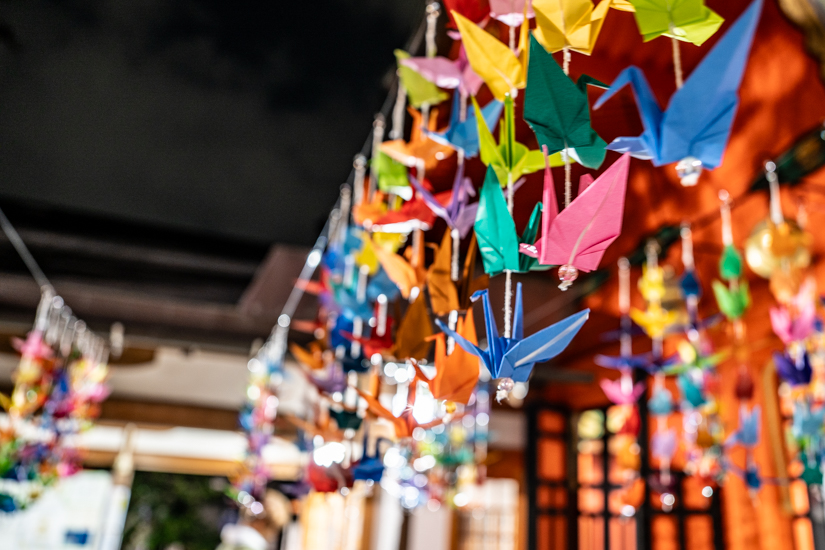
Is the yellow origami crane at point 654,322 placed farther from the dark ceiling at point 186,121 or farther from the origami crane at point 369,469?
the origami crane at point 369,469

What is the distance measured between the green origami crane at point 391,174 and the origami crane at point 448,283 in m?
0.32

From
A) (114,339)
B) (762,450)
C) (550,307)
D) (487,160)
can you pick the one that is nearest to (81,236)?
(114,339)

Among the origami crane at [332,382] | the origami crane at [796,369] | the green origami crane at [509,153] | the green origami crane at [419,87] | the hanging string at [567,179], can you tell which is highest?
the green origami crane at [419,87]

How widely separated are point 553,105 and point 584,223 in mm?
101

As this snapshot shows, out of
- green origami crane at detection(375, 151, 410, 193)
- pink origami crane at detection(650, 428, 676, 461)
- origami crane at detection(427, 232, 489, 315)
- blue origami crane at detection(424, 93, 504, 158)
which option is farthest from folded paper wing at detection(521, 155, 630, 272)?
pink origami crane at detection(650, 428, 676, 461)

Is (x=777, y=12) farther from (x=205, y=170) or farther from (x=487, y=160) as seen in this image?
(x=205, y=170)

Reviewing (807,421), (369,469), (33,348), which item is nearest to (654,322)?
(807,421)

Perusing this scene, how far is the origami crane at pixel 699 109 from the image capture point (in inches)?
18.7

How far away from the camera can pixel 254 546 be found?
2.08 meters

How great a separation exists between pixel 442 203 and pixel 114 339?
4446 millimetres

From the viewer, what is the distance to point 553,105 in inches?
19.0

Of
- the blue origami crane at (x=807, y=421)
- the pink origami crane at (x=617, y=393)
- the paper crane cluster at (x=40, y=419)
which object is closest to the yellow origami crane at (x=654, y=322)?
the pink origami crane at (x=617, y=393)

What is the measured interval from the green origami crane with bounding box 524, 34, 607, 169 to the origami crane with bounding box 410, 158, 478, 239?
0.64 ft

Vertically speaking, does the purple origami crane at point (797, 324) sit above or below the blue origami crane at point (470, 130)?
above
